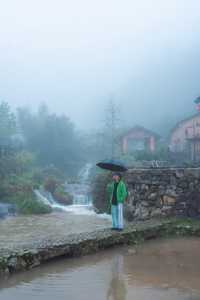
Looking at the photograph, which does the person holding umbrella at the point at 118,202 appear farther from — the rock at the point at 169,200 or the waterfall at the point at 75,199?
the waterfall at the point at 75,199

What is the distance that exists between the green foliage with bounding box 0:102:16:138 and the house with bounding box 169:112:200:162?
15978 mm

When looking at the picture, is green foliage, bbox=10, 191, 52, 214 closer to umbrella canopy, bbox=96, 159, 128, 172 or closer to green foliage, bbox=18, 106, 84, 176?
umbrella canopy, bbox=96, 159, 128, 172

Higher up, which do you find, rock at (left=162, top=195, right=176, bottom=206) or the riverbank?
rock at (left=162, top=195, right=176, bottom=206)

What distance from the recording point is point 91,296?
16.3 feet

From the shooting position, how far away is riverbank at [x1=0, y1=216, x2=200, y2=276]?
614 centimetres

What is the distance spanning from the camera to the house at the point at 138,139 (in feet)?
137

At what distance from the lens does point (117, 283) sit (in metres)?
5.56

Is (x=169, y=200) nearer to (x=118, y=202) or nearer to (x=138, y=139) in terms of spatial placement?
(x=118, y=202)

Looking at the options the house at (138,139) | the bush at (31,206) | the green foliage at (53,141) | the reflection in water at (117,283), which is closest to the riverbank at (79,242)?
the reflection in water at (117,283)

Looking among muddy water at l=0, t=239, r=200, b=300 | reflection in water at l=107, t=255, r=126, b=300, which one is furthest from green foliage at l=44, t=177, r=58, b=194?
reflection in water at l=107, t=255, r=126, b=300

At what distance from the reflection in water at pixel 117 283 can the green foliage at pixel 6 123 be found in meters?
37.1

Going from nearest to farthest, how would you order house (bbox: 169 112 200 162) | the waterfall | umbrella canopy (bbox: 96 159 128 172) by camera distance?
umbrella canopy (bbox: 96 159 128 172), the waterfall, house (bbox: 169 112 200 162)

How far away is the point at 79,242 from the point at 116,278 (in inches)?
58.9

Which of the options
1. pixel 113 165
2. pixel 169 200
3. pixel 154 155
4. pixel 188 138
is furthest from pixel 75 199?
pixel 113 165
